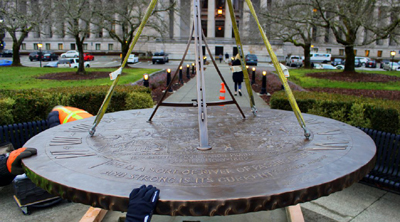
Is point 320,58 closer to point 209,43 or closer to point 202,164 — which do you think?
point 209,43

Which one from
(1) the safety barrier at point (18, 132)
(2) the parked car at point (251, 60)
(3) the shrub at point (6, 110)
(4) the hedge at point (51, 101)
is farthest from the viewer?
(2) the parked car at point (251, 60)

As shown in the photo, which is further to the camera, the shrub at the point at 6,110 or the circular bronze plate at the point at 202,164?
the shrub at the point at 6,110

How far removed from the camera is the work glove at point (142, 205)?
7.23 feet

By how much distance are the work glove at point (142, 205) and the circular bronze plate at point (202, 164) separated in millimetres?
69

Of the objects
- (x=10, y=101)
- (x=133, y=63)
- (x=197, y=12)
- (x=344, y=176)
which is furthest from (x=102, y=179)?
(x=133, y=63)

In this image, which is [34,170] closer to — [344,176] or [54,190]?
[54,190]

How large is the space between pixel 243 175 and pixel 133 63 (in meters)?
44.1

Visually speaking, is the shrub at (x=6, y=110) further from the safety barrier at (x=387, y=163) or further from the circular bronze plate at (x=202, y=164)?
the safety barrier at (x=387, y=163)

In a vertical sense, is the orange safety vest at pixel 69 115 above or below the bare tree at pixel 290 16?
below

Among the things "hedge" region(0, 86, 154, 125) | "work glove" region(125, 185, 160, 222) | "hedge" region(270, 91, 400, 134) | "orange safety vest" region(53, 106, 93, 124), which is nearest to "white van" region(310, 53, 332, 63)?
"hedge" region(270, 91, 400, 134)

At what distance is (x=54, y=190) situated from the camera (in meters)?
2.58

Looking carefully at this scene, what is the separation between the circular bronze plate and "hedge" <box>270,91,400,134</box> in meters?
2.27

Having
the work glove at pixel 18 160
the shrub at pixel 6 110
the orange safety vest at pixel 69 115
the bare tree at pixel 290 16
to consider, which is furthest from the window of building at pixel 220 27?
the work glove at pixel 18 160

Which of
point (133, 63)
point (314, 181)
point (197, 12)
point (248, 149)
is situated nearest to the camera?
point (314, 181)
